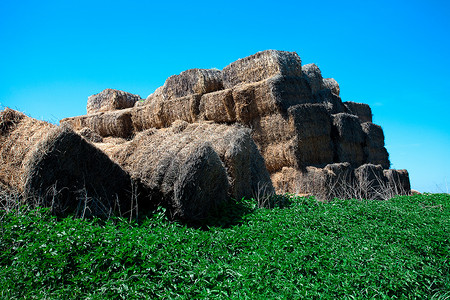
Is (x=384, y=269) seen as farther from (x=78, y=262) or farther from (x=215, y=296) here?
(x=78, y=262)

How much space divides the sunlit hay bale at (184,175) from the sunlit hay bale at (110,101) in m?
10.4

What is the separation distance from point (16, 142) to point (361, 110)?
1355 cm

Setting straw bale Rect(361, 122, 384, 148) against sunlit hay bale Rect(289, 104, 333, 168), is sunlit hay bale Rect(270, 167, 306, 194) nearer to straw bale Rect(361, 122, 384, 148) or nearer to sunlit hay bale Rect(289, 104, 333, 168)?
sunlit hay bale Rect(289, 104, 333, 168)

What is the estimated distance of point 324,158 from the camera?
41.0ft

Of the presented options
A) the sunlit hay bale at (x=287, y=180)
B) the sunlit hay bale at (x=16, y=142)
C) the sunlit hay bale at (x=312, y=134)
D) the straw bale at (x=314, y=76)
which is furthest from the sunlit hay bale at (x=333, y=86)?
the sunlit hay bale at (x=16, y=142)

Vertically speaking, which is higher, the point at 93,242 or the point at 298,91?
the point at 298,91

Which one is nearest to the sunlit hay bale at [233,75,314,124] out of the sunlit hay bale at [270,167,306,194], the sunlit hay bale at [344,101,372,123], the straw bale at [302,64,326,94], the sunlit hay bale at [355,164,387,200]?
the sunlit hay bale at [270,167,306,194]

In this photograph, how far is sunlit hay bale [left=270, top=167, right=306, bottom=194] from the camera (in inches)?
465

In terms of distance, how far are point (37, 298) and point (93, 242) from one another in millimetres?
1093

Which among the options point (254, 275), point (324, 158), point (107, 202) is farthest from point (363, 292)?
point (324, 158)

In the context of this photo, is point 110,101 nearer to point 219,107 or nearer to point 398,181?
point 219,107

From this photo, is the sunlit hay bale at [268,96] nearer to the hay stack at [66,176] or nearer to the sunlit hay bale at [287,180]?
the sunlit hay bale at [287,180]

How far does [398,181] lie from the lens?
13.4 meters

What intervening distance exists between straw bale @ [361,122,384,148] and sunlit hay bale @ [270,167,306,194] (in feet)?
12.1
